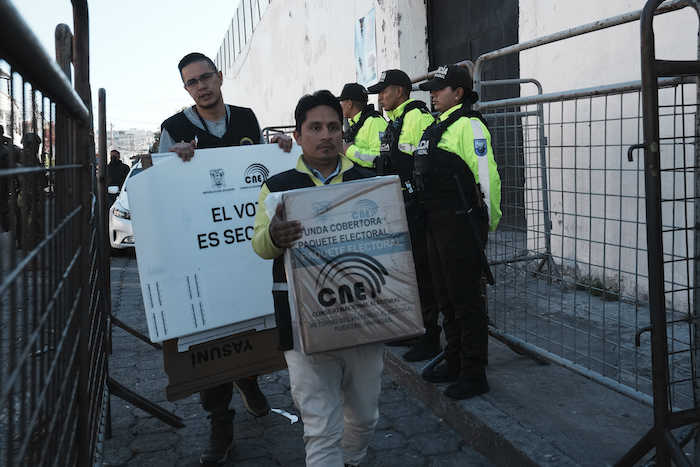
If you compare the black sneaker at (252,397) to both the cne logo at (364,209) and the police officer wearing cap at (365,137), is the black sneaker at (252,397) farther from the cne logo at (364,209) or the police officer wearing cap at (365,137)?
the police officer wearing cap at (365,137)

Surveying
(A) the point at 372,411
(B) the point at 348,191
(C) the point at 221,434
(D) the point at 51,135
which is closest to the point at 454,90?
(B) the point at 348,191

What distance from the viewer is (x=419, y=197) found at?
3.99 m

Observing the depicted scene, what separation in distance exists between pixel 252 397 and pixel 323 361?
4.56 ft

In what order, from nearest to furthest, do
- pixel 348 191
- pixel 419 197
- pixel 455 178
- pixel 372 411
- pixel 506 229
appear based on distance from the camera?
pixel 348 191
pixel 372 411
pixel 455 178
pixel 419 197
pixel 506 229

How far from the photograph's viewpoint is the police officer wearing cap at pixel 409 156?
14.9 feet

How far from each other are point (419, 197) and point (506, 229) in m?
0.75

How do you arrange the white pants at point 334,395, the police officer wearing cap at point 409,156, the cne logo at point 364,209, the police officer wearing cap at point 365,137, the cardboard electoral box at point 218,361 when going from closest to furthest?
the cne logo at point 364,209
the white pants at point 334,395
the cardboard electoral box at point 218,361
the police officer wearing cap at point 409,156
the police officer wearing cap at point 365,137

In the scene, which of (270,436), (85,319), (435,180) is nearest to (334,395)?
(85,319)

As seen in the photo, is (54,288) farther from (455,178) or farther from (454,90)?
(454,90)

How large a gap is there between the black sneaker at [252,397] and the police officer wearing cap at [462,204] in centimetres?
105

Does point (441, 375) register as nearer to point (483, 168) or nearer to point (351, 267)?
point (483, 168)

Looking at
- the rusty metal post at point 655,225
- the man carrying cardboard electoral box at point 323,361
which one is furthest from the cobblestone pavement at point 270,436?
the rusty metal post at point 655,225

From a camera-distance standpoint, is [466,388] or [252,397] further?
[252,397]

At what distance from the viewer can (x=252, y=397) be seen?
3.87m
